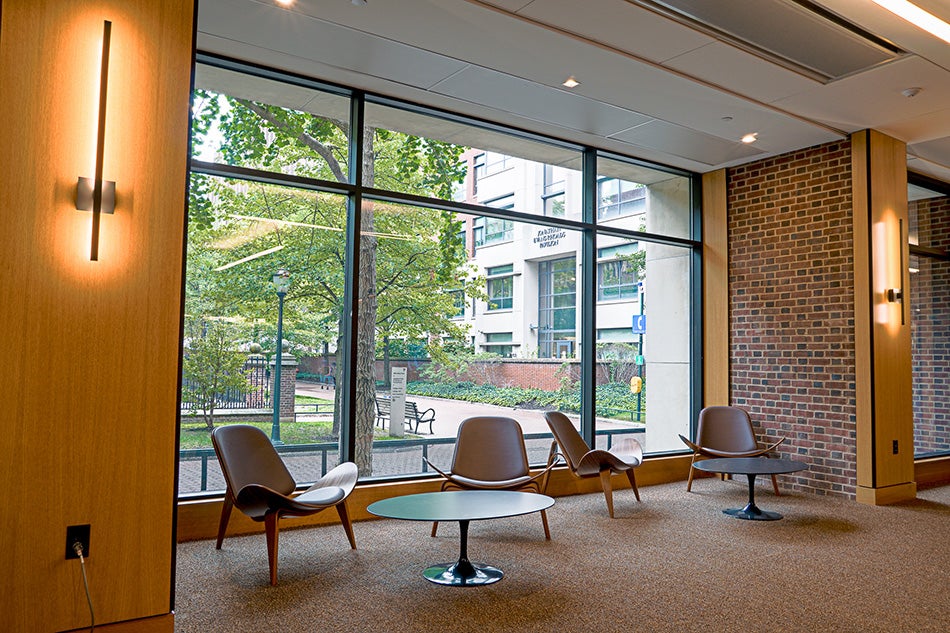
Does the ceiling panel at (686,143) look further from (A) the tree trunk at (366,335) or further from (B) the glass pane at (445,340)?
(A) the tree trunk at (366,335)

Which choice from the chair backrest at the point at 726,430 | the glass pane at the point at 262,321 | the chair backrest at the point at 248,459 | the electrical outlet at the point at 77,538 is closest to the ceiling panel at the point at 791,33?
the glass pane at the point at 262,321

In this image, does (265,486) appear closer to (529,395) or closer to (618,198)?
(529,395)

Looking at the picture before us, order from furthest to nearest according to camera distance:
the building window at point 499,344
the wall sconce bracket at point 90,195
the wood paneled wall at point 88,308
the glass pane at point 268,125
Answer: the building window at point 499,344, the glass pane at point 268,125, the wall sconce bracket at point 90,195, the wood paneled wall at point 88,308

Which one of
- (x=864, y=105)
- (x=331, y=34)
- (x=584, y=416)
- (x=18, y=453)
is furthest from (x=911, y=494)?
(x=18, y=453)

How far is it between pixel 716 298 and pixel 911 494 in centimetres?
258

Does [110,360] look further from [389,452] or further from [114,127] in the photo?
[389,452]

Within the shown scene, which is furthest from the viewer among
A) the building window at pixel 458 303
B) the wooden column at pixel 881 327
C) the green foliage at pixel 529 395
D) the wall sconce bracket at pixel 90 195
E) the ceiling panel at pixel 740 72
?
the wooden column at pixel 881 327


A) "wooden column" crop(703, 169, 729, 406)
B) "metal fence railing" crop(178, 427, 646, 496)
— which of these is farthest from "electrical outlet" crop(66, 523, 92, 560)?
"wooden column" crop(703, 169, 729, 406)

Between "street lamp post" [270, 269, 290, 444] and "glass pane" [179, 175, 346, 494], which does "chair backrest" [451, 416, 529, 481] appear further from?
"street lamp post" [270, 269, 290, 444]

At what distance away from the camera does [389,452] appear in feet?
18.1

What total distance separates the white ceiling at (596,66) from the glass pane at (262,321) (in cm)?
107

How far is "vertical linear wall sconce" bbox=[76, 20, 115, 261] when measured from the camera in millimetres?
2820

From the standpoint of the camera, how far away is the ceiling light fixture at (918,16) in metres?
3.98

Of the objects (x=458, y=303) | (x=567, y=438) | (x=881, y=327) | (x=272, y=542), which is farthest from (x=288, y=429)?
(x=881, y=327)
